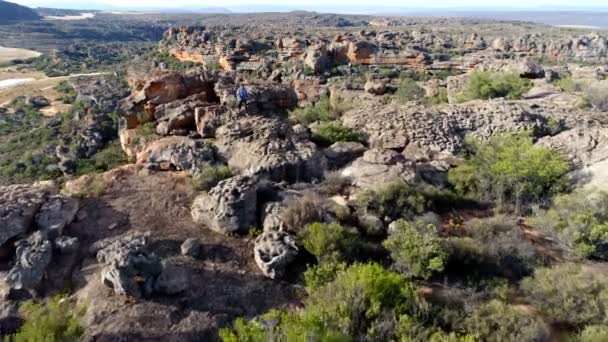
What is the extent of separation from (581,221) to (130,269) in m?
8.48

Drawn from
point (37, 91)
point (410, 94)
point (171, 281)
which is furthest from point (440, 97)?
point (37, 91)

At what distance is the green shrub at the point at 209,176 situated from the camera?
11.3 m

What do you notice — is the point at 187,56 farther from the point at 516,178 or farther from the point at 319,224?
the point at 319,224

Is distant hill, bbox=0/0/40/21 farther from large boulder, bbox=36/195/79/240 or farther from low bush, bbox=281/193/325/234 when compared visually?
low bush, bbox=281/193/325/234

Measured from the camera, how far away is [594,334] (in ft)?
22.4

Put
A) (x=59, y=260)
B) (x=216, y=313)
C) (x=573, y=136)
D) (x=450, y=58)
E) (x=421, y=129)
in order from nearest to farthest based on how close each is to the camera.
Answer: (x=216, y=313) < (x=59, y=260) < (x=573, y=136) < (x=421, y=129) < (x=450, y=58)

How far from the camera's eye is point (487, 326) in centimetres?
702

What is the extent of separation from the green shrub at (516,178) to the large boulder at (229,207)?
16.6 feet

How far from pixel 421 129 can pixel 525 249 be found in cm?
569

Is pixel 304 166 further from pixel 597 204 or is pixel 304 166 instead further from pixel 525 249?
pixel 597 204

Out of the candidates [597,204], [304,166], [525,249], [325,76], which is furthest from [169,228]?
[325,76]

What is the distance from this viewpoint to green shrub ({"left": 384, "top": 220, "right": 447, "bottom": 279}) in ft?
27.4

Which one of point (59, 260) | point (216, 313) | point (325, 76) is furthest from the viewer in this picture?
point (325, 76)

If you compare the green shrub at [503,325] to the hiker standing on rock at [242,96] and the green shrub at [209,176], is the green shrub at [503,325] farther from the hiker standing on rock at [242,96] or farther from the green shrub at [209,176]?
the hiker standing on rock at [242,96]
